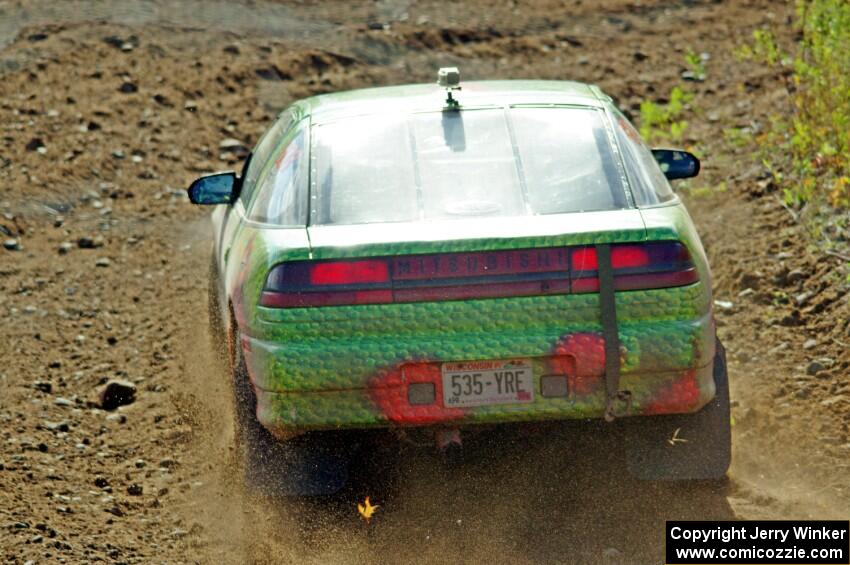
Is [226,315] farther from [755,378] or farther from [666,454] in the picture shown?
[755,378]

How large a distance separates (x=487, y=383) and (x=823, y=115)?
4.91 meters

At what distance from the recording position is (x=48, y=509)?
5727 mm

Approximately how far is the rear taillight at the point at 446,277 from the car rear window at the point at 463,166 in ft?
1.21

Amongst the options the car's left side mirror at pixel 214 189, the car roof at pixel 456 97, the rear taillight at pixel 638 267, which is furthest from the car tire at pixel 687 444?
the car's left side mirror at pixel 214 189

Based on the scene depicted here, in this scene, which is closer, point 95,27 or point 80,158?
point 80,158

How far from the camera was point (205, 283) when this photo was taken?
9508 millimetres

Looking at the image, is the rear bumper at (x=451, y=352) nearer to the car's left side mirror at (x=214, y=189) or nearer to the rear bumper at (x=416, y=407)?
the rear bumper at (x=416, y=407)

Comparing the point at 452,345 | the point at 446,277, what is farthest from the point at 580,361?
the point at 446,277

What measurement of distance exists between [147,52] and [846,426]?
30.9 feet

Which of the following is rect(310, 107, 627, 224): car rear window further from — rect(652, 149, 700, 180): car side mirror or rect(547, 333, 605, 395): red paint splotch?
rect(652, 149, 700, 180): car side mirror

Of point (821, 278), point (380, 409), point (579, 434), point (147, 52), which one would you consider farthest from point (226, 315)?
point (147, 52)

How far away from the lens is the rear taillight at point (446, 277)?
16.9ft

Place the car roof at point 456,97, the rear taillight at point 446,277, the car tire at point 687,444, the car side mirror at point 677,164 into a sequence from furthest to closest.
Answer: the car side mirror at point 677,164
the car roof at point 456,97
the car tire at point 687,444
the rear taillight at point 446,277

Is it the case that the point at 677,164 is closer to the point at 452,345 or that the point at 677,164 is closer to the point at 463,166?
the point at 463,166
